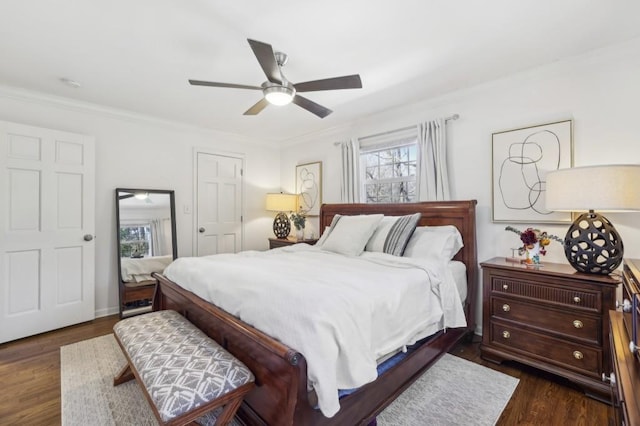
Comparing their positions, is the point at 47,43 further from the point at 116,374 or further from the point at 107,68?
the point at 116,374

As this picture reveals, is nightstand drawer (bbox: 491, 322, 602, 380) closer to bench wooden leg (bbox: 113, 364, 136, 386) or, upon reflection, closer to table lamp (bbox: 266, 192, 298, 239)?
bench wooden leg (bbox: 113, 364, 136, 386)

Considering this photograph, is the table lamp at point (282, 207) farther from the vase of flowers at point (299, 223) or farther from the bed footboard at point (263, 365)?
the bed footboard at point (263, 365)

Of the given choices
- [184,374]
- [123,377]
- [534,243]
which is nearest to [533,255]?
[534,243]

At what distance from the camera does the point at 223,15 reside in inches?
73.8

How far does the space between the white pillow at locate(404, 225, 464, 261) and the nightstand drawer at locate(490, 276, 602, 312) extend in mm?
416

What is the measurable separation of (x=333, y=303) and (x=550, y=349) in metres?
1.80

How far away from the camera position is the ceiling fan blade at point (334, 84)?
6.70 feet

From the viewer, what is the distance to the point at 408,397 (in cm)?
198

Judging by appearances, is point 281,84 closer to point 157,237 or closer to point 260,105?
point 260,105

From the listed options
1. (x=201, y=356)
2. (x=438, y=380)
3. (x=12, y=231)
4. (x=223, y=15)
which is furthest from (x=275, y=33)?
(x=12, y=231)

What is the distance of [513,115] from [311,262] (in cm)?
231

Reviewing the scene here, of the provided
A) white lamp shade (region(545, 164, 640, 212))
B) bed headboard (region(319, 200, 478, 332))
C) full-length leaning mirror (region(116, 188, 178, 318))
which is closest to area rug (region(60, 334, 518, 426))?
bed headboard (region(319, 200, 478, 332))

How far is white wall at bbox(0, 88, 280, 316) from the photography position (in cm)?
317

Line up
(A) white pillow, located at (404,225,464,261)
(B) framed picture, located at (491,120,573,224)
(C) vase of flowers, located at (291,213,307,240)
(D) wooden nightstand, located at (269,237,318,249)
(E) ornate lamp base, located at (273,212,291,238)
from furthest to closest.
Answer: (E) ornate lamp base, located at (273,212,291,238)
(C) vase of flowers, located at (291,213,307,240)
(D) wooden nightstand, located at (269,237,318,249)
(A) white pillow, located at (404,225,464,261)
(B) framed picture, located at (491,120,573,224)
